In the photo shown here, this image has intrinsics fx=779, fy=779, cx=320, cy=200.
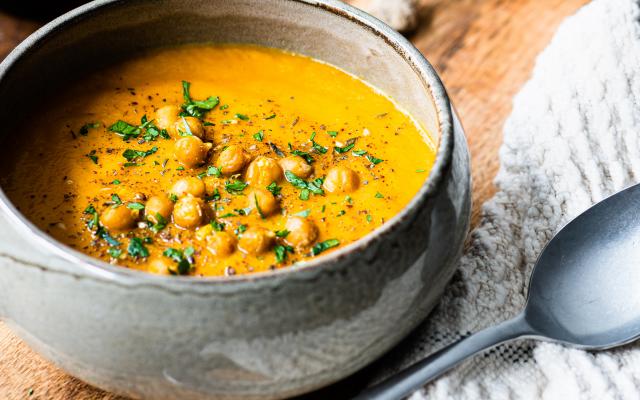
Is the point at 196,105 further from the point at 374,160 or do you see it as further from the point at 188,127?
the point at 374,160

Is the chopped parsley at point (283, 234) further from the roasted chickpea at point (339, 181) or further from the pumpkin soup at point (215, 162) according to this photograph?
the roasted chickpea at point (339, 181)

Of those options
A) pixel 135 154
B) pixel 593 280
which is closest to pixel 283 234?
pixel 135 154

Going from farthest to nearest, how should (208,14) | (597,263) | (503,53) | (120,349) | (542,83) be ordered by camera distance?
(503,53) → (542,83) → (208,14) → (597,263) → (120,349)

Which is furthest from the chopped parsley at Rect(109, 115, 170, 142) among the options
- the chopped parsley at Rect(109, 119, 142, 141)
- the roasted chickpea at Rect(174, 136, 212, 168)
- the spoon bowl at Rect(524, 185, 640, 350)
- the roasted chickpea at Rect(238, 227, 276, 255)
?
the spoon bowl at Rect(524, 185, 640, 350)

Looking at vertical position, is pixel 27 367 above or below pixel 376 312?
below

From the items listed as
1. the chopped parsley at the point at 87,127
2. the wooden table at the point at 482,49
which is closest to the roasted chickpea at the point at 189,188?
the chopped parsley at the point at 87,127

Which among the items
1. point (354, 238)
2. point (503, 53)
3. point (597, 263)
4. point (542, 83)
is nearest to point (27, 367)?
point (354, 238)

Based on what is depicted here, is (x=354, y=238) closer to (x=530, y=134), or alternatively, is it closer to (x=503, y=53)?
(x=530, y=134)
